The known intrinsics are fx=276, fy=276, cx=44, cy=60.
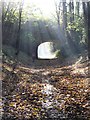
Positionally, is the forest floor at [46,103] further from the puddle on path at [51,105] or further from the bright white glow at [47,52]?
the bright white glow at [47,52]

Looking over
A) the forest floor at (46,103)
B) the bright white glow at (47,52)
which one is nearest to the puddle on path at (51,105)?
the forest floor at (46,103)

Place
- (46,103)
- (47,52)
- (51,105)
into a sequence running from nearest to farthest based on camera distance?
(51,105) → (46,103) → (47,52)

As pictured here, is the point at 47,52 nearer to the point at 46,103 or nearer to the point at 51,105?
the point at 46,103

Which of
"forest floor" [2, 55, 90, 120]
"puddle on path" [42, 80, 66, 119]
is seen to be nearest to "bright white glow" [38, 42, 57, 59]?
"forest floor" [2, 55, 90, 120]

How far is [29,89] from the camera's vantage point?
10.7m

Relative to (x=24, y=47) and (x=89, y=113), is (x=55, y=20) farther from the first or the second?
(x=89, y=113)

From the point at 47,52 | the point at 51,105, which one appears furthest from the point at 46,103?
the point at 47,52

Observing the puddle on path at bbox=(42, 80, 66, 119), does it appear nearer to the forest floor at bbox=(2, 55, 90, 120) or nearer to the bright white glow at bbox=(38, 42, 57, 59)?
the forest floor at bbox=(2, 55, 90, 120)

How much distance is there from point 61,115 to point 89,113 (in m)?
0.71

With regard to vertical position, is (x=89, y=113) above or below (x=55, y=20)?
below

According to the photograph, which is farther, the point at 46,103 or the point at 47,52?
the point at 47,52

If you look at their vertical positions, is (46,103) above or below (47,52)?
above

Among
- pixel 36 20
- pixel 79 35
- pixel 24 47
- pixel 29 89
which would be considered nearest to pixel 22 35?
pixel 24 47

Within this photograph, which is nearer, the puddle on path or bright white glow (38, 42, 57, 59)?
the puddle on path
